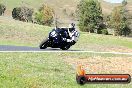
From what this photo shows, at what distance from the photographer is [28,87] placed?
14.6 metres

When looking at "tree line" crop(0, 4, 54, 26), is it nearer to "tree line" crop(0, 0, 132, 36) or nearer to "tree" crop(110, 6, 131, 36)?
"tree line" crop(0, 0, 132, 36)

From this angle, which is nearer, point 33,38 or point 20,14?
point 33,38

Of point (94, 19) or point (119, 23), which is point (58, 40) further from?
point (119, 23)

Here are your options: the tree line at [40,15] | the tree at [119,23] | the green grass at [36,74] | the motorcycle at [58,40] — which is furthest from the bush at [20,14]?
the green grass at [36,74]

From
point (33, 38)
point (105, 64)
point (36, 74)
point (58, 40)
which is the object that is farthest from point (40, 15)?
point (36, 74)

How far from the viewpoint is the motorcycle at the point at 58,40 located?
93.4ft

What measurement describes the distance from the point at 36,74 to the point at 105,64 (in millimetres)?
8928

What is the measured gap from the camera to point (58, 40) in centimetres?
2939

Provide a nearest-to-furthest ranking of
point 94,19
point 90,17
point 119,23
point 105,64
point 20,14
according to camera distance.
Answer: point 105,64 < point 94,19 < point 90,17 < point 119,23 < point 20,14

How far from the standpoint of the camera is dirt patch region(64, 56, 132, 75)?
23191 mm

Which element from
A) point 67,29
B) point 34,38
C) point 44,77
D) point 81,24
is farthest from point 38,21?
point 44,77

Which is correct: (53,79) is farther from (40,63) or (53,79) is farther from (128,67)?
(128,67)

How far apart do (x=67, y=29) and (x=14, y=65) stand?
9.47 m

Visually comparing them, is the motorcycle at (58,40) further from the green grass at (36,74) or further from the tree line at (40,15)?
the tree line at (40,15)
